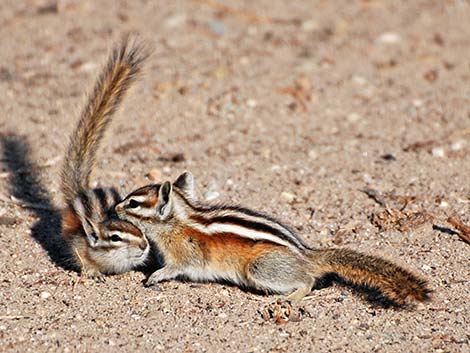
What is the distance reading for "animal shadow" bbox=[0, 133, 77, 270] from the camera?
256 inches

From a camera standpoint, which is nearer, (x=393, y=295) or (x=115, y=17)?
(x=393, y=295)

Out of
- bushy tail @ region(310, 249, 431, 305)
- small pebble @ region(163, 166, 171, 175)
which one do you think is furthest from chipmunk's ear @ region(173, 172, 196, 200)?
small pebble @ region(163, 166, 171, 175)

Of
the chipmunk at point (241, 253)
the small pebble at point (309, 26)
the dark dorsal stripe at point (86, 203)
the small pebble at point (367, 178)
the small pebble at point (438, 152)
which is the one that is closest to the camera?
the chipmunk at point (241, 253)

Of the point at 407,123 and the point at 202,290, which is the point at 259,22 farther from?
the point at 202,290

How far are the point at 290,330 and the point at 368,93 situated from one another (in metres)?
4.78

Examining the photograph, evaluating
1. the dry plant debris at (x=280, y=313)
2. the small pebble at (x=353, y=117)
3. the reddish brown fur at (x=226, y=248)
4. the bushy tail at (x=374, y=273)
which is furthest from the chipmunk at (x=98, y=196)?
the small pebble at (x=353, y=117)

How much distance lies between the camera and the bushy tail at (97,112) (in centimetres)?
644

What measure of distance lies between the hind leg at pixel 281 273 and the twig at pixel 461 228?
4.41 feet

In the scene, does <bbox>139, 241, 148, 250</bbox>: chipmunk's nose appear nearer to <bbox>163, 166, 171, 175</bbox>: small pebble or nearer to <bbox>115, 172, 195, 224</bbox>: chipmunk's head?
<bbox>115, 172, 195, 224</bbox>: chipmunk's head

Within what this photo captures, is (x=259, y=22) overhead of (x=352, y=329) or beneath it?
overhead

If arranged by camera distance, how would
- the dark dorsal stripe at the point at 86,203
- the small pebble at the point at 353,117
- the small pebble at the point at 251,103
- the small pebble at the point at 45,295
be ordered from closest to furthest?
the small pebble at the point at 45,295 < the dark dorsal stripe at the point at 86,203 < the small pebble at the point at 353,117 < the small pebble at the point at 251,103

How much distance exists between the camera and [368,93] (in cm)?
970

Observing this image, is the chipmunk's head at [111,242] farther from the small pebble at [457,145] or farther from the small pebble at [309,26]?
the small pebble at [309,26]

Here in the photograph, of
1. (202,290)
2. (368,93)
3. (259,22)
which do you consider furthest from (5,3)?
(202,290)
